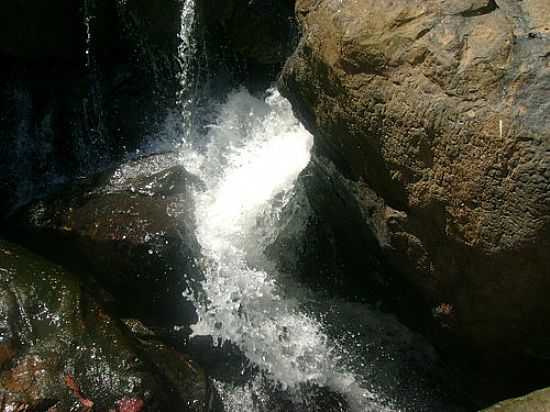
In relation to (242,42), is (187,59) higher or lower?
higher

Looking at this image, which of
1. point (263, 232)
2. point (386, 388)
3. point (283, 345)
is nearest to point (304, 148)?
point (263, 232)

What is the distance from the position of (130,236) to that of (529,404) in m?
3.57

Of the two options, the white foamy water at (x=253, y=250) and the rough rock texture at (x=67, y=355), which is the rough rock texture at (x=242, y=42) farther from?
the rough rock texture at (x=67, y=355)

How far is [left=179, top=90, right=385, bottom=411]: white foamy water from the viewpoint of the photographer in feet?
14.2

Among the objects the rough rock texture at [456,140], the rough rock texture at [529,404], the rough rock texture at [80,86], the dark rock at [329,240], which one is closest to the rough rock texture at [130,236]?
the rough rock texture at [80,86]

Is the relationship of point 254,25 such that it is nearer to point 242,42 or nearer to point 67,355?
point 242,42

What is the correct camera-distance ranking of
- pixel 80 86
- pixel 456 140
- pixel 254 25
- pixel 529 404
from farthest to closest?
pixel 80 86 < pixel 254 25 < pixel 456 140 < pixel 529 404

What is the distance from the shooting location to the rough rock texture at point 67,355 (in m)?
3.27

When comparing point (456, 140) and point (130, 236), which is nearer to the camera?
point (456, 140)

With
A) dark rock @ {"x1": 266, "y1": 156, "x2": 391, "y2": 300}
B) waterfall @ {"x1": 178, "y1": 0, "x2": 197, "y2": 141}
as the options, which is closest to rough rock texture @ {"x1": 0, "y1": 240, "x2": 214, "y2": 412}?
dark rock @ {"x1": 266, "y1": 156, "x2": 391, "y2": 300}

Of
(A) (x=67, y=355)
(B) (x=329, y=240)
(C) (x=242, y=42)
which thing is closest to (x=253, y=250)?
(B) (x=329, y=240)

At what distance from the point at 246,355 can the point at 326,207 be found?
143cm

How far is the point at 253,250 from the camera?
5129mm

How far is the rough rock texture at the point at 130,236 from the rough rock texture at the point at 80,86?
82 centimetres
